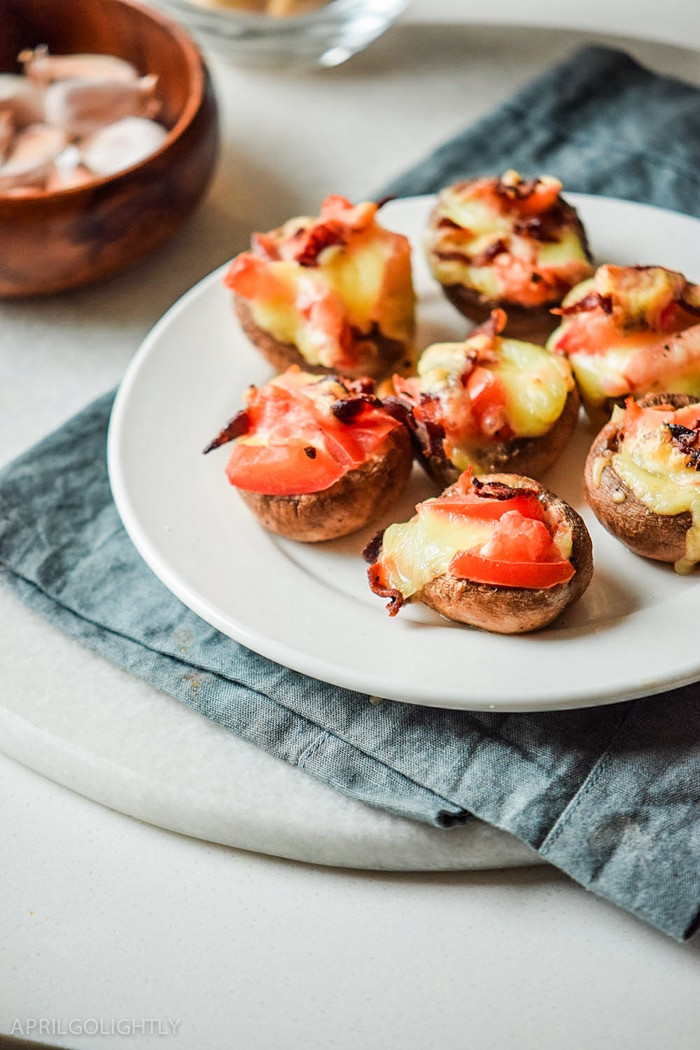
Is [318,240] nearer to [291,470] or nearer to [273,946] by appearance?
[291,470]

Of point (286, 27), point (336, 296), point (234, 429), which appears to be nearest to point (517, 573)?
point (234, 429)

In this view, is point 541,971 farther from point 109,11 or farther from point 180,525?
point 109,11

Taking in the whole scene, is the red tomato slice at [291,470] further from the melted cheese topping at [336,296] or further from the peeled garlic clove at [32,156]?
the peeled garlic clove at [32,156]

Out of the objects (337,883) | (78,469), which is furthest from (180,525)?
(337,883)

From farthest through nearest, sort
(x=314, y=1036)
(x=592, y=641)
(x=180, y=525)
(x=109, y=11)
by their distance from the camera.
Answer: (x=109, y=11), (x=180, y=525), (x=592, y=641), (x=314, y=1036)

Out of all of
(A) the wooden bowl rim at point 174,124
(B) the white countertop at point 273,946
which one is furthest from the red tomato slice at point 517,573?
(A) the wooden bowl rim at point 174,124

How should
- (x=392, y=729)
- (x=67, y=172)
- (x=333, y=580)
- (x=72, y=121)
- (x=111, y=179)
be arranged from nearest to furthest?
(x=392, y=729) < (x=333, y=580) < (x=111, y=179) < (x=67, y=172) < (x=72, y=121)
